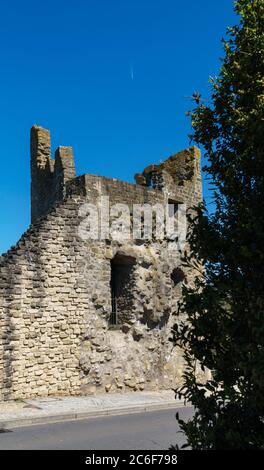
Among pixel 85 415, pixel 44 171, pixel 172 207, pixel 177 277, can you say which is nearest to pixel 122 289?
pixel 177 277

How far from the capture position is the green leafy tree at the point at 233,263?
3.58m

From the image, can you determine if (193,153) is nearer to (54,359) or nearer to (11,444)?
(54,359)

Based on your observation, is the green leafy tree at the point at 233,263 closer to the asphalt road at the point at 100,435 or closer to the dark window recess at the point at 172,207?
the asphalt road at the point at 100,435

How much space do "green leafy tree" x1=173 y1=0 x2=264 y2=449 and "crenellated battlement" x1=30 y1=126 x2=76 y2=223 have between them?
12.1 m

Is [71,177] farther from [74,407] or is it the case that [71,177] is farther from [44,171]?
[74,407]

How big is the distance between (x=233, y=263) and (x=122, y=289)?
12.0 metres

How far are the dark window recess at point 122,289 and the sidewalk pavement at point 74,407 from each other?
8.06 feet

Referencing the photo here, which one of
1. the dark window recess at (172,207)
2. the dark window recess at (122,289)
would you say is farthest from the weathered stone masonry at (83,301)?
the dark window recess at (172,207)

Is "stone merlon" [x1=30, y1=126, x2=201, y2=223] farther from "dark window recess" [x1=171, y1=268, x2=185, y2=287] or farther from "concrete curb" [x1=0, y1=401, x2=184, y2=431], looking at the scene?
"concrete curb" [x1=0, y1=401, x2=184, y2=431]

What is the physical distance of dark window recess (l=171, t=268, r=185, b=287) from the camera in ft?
A: 57.1

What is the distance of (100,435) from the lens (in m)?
8.35

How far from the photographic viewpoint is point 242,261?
12.3 ft

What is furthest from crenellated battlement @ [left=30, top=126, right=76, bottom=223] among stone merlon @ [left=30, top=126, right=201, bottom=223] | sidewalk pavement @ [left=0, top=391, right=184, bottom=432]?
sidewalk pavement @ [left=0, top=391, right=184, bottom=432]
